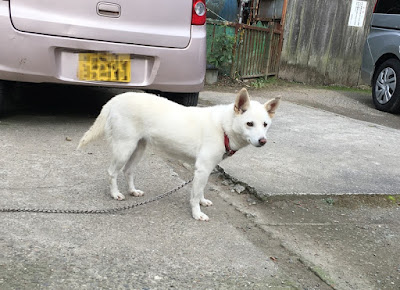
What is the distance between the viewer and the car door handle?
3.98 m

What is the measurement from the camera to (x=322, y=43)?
10.4 m

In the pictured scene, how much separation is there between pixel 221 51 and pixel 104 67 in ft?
16.9

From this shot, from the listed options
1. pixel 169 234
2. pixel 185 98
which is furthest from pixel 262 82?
pixel 169 234

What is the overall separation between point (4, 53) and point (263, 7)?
8.40 m

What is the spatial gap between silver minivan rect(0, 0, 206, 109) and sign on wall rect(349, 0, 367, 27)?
Result: 687 centimetres

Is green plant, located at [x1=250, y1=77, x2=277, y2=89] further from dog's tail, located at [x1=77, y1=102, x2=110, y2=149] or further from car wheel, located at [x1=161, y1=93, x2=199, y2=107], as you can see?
dog's tail, located at [x1=77, y1=102, x2=110, y2=149]

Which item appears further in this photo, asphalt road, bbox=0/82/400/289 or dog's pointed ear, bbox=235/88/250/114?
dog's pointed ear, bbox=235/88/250/114

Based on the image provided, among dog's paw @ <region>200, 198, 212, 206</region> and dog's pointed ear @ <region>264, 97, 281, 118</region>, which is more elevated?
dog's pointed ear @ <region>264, 97, 281, 118</region>

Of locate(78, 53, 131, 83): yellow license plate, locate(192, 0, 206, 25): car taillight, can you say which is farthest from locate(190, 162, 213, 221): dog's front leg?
locate(192, 0, 206, 25): car taillight

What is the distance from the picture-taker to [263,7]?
36.8 ft

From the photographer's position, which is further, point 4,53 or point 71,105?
point 71,105

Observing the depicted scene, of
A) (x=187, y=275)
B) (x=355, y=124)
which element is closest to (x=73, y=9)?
(x=187, y=275)

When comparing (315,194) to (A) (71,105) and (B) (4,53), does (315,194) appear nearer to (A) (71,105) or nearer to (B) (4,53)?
(B) (4,53)

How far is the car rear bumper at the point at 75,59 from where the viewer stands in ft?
12.7
